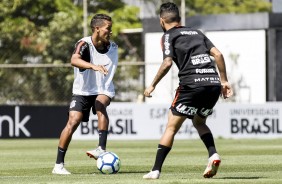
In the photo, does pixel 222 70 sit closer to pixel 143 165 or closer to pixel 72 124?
pixel 72 124

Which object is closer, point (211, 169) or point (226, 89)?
point (211, 169)

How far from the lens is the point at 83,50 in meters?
13.8

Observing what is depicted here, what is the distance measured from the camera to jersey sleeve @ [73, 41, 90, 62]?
13.7 m

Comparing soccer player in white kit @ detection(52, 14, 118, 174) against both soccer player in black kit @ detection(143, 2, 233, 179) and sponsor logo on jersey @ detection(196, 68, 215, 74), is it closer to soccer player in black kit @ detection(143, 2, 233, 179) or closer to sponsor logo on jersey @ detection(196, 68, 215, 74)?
soccer player in black kit @ detection(143, 2, 233, 179)

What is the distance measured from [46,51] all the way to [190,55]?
20.4 metres

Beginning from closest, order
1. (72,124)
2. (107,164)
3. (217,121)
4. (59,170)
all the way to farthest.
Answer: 1. (107,164)
2. (59,170)
3. (72,124)
4. (217,121)

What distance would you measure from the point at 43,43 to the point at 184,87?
20546 millimetres

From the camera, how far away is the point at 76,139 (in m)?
27.6

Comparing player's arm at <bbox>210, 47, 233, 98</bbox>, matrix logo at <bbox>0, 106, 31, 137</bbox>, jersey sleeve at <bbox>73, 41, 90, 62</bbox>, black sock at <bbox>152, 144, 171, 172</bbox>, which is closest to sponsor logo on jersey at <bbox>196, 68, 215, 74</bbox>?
player's arm at <bbox>210, 47, 233, 98</bbox>

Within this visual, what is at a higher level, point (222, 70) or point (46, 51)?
point (46, 51)

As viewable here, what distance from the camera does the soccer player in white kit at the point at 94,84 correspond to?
13.6m

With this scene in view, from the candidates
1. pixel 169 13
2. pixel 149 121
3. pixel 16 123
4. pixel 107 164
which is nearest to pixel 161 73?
pixel 169 13

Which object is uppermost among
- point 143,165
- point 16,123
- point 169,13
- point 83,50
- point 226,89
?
point 169,13

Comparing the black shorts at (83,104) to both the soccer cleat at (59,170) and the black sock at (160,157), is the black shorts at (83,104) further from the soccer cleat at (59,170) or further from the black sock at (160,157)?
the black sock at (160,157)
